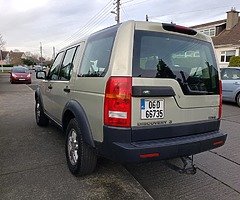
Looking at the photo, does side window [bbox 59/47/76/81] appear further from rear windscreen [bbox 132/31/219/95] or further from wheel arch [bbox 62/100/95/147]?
rear windscreen [bbox 132/31/219/95]

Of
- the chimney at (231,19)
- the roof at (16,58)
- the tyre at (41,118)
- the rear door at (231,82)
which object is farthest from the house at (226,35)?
the roof at (16,58)

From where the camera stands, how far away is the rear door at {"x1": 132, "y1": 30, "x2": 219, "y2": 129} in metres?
2.76

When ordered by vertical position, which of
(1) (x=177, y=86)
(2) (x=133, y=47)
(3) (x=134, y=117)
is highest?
(2) (x=133, y=47)

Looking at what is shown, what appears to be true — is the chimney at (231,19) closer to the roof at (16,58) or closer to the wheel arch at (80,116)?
the wheel arch at (80,116)

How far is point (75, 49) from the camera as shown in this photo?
4.03m

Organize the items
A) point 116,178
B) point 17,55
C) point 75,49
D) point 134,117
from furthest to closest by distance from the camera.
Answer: point 17,55 → point 75,49 → point 116,178 → point 134,117

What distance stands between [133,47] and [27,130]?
14.2 feet

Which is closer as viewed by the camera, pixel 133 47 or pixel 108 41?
pixel 133 47

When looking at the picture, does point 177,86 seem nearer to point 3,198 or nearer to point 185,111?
point 185,111

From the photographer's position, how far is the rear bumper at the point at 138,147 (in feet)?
8.88

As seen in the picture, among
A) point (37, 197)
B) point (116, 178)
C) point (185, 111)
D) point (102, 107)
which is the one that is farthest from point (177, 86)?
point (37, 197)

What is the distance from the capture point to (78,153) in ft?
11.4

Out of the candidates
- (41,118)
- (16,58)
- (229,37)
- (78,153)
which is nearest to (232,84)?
(41,118)

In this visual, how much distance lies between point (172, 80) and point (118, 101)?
706 millimetres
